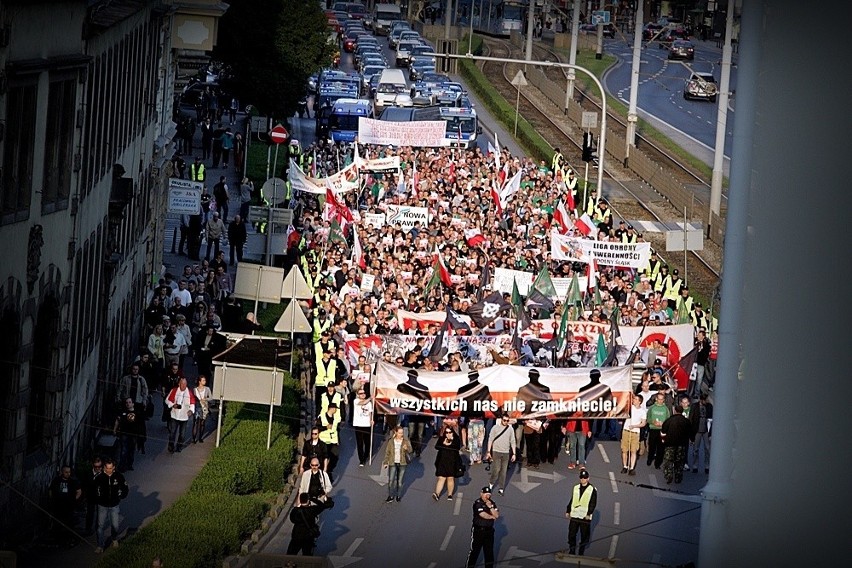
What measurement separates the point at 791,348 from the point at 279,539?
1834cm

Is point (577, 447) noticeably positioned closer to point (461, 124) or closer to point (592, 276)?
point (592, 276)

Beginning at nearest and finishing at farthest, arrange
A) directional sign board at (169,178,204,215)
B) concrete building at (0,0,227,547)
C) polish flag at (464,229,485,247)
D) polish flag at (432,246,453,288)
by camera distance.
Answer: concrete building at (0,0,227,547) < polish flag at (432,246,453,288) < directional sign board at (169,178,204,215) < polish flag at (464,229,485,247)

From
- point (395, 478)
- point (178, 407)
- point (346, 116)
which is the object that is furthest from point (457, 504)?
point (346, 116)

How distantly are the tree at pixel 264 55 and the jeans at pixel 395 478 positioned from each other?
1753 inches

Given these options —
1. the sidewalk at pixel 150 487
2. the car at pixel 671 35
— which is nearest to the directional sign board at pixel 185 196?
the sidewalk at pixel 150 487

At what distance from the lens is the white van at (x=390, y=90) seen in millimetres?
A: 78562

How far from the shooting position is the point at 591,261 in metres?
36.6

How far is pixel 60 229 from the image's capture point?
81.1 ft

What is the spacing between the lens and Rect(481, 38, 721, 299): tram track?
5147 centimetres

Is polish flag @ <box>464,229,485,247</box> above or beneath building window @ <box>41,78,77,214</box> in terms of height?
beneath

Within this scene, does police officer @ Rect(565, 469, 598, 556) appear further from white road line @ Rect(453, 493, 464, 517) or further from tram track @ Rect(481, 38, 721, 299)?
tram track @ Rect(481, 38, 721, 299)

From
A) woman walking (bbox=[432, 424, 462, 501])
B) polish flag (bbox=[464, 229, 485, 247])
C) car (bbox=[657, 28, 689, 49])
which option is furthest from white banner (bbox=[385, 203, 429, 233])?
car (bbox=[657, 28, 689, 49])

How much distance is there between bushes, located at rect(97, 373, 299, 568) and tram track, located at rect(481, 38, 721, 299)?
48.8ft

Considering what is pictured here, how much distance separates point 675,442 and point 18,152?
10917mm
